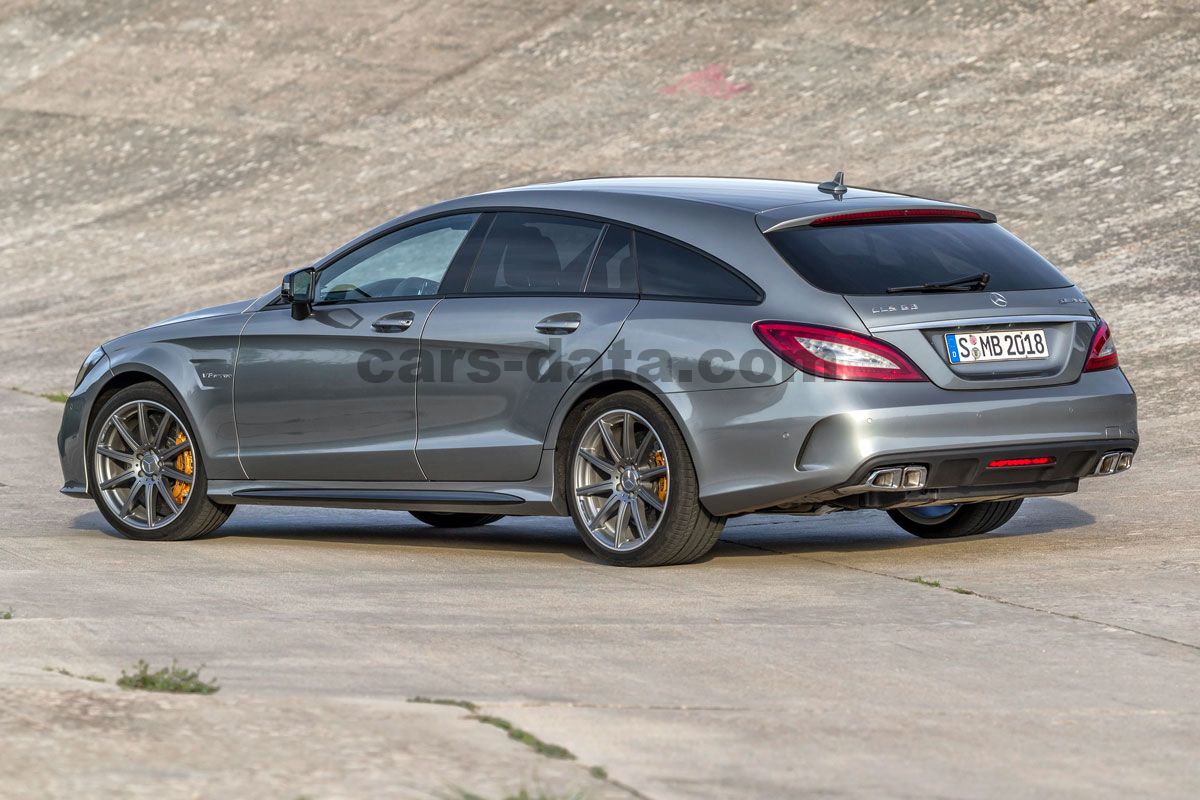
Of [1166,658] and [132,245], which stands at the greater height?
[132,245]

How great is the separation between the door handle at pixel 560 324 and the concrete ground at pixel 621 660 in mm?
1006

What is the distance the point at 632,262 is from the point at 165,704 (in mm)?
3729

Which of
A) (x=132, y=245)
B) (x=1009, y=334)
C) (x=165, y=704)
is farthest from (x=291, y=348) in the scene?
(x=132, y=245)

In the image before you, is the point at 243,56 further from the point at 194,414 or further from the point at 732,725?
the point at 732,725

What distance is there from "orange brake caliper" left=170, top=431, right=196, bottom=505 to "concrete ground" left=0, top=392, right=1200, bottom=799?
0.82ft

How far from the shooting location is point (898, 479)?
7.95 metres

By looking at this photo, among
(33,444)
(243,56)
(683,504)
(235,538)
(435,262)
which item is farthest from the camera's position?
(243,56)

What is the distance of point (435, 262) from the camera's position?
9141 millimetres

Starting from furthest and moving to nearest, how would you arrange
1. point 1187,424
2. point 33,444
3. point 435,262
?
point 33,444, point 1187,424, point 435,262

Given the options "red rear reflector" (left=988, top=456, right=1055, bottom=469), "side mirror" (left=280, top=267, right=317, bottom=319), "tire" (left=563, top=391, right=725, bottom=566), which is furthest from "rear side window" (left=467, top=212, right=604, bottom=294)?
"red rear reflector" (left=988, top=456, right=1055, bottom=469)

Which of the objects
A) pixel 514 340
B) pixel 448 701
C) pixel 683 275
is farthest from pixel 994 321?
pixel 448 701

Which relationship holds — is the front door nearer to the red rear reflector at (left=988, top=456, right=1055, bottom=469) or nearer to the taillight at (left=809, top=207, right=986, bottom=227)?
the taillight at (left=809, top=207, right=986, bottom=227)

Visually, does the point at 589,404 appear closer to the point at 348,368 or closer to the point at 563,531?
the point at 348,368

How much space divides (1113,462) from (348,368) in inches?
132
